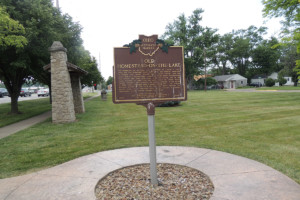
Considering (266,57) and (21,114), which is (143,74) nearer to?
(21,114)

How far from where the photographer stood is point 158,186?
3.83 m

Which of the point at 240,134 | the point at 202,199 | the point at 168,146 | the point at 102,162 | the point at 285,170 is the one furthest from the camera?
the point at 240,134

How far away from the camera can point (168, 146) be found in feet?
20.3

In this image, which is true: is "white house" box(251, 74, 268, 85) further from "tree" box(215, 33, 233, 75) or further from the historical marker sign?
the historical marker sign

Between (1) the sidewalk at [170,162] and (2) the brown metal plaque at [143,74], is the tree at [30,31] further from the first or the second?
(2) the brown metal plaque at [143,74]

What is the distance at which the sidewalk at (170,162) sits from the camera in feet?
11.2

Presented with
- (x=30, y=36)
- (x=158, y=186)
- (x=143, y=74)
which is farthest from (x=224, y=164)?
(x=30, y=36)

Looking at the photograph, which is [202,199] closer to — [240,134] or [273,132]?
[240,134]

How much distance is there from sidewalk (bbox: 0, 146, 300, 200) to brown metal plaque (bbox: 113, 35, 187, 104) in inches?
64.5

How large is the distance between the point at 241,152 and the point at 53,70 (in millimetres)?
9408

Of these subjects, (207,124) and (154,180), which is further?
(207,124)

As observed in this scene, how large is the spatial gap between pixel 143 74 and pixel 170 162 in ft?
7.14

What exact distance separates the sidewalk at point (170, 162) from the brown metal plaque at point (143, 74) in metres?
1.64

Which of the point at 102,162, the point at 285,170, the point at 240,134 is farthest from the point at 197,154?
the point at 240,134
